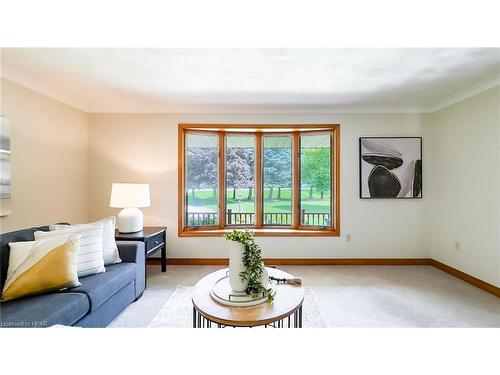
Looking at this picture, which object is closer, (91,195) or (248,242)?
(248,242)

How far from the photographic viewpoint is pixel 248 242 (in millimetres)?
1607

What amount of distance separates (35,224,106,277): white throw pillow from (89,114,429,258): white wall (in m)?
1.50

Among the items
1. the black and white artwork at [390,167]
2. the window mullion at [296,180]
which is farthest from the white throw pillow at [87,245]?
the black and white artwork at [390,167]

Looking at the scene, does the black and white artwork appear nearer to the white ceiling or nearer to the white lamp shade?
the white ceiling

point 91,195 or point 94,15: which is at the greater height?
point 94,15

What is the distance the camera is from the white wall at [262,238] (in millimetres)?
3660

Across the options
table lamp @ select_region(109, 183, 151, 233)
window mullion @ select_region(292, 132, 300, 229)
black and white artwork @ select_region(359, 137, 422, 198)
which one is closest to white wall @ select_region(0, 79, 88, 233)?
table lamp @ select_region(109, 183, 151, 233)

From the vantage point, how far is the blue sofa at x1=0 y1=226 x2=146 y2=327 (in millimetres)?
1442

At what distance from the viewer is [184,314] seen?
89.0 inches

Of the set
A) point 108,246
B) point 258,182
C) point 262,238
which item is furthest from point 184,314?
point 258,182

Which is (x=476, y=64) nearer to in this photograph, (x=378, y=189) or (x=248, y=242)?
(x=378, y=189)

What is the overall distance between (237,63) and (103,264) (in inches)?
88.2
